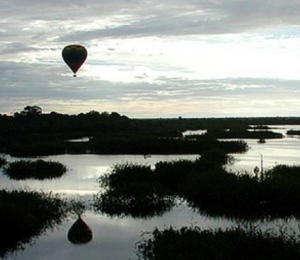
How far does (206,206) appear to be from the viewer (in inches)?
860

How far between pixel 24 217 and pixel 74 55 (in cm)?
2055

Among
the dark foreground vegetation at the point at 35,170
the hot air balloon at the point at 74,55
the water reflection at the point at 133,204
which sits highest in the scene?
the hot air balloon at the point at 74,55

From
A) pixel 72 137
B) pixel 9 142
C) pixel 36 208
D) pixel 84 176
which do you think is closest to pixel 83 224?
pixel 36 208

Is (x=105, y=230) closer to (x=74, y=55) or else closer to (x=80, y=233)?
(x=80, y=233)

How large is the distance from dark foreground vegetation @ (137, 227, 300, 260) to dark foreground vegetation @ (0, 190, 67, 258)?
4686 millimetres

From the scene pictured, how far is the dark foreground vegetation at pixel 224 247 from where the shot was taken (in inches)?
503

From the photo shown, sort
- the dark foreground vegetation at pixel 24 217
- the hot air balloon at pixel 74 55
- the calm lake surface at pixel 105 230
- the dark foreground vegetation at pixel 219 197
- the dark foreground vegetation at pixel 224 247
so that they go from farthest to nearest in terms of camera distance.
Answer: the hot air balloon at pixel 74 55, the dark foreground vegetation at pixel 219 197, the dark foreground vegetation at pixel 24 217, the calm lake surface at pixel 105 230, the dark foreground vegetation at pixel 224 247

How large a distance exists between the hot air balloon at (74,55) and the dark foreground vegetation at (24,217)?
1680 cm

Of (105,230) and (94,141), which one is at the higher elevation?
(94,141)

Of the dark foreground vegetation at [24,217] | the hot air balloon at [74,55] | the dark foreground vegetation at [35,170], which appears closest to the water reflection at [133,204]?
the dark foreground vegetation at [24,217]

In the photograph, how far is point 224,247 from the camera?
43.1ft

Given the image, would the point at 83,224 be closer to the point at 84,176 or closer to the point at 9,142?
the point at 84,176

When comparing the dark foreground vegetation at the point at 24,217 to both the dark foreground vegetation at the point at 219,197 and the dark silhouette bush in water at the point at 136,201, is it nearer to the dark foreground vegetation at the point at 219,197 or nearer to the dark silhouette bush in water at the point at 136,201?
the dark silhouette bush in water at the point at 136,201

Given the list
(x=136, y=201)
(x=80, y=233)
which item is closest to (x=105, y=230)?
(x=80, y=233)
